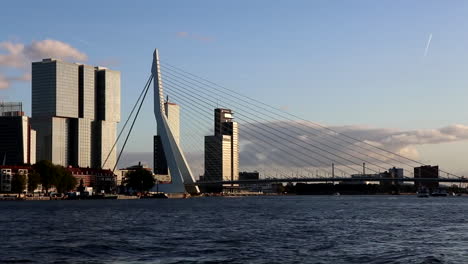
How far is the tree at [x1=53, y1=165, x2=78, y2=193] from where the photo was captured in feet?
526

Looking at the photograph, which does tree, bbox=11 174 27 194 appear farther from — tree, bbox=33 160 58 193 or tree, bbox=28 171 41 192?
tree, bbox=33 160 58 193

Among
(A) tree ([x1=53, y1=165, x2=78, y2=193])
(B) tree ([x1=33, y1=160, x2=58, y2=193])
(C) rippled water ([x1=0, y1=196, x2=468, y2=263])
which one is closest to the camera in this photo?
(C) rippled water ([x1=0, y1=196, x2=468, y2=263])

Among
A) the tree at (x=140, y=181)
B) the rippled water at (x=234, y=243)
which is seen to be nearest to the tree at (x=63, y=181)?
the tree at (x=140, y=181)

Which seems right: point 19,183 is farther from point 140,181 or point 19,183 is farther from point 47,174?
point 140,181

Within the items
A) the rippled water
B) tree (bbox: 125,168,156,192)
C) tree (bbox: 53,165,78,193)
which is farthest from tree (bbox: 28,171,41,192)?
the rippled water

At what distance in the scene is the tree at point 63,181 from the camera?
160250 millimetres

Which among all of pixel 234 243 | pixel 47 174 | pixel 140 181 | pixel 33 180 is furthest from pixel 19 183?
pixel 234 243

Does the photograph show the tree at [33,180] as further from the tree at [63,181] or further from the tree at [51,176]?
the tree at [63,181]

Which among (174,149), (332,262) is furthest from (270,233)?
(174,149)

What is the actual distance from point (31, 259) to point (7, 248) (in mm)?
4498

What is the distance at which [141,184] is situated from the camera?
7461 inches

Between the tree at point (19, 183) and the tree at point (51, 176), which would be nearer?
the tree at point (19, 183)

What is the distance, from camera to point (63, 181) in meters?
163

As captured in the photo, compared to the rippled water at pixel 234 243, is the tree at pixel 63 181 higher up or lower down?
→ higher up
